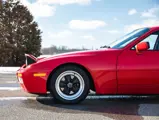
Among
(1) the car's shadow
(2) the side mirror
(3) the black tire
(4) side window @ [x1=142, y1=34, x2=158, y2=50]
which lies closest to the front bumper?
(3) the black tire

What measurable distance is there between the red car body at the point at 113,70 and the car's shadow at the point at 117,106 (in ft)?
0.82

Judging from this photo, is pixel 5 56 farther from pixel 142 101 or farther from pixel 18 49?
pixel 142 101

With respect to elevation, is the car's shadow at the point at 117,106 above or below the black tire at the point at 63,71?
below

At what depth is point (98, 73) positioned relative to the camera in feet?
18.2

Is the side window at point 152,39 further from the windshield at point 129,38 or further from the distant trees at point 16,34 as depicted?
the distant trees at point 16,34

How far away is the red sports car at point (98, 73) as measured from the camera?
5.53 metres

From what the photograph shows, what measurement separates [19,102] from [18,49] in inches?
1026

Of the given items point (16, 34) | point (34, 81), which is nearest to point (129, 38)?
point (34, 81)

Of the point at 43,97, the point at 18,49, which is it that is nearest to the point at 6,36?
the point at 18,49

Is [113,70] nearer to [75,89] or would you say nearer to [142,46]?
[142,46]

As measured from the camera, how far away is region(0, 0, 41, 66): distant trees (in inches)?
1228

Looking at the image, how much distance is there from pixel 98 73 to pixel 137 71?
0.66 metres

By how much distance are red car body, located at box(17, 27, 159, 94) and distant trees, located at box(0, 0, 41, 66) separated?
26006mm

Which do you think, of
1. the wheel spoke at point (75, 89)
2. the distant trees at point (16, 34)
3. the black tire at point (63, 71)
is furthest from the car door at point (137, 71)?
the distant trees at point (16, 34)
